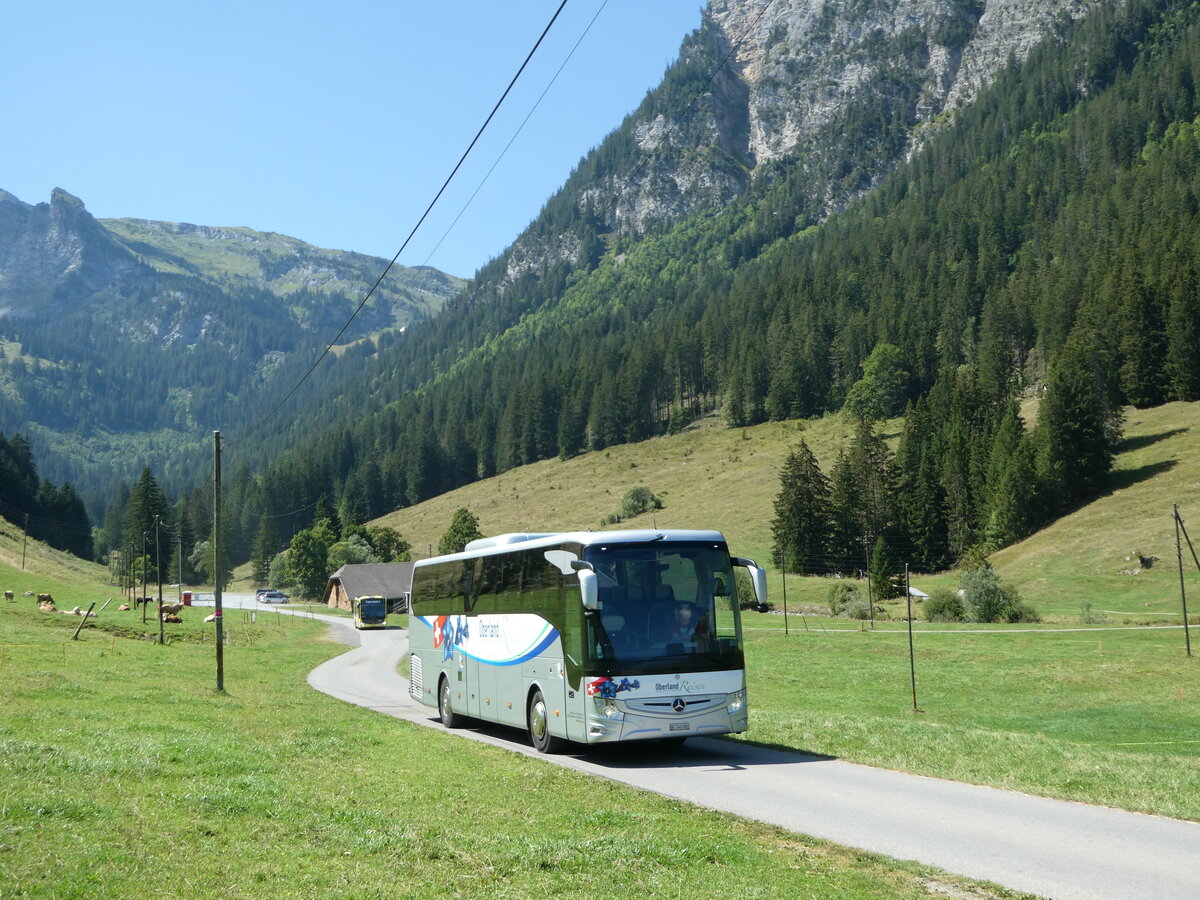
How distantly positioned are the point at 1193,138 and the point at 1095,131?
21.3 metres

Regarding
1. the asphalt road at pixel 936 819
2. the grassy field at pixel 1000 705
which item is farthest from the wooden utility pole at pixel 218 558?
the grassy field at pixel 1000 705

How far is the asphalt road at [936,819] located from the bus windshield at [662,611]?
1825 millimetres

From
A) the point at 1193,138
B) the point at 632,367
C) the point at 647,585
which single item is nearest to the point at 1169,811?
the point at 647,585

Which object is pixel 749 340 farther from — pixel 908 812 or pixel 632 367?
pixel 908 812

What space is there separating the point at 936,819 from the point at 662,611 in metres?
6.41

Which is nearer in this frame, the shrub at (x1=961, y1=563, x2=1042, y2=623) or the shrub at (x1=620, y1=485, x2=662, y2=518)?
the shrub at (x1=961, y1=563, x2=1042, y2=623)

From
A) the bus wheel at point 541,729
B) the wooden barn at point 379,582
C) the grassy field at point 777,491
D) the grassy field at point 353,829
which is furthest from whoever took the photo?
the wooden barn at point 379,582

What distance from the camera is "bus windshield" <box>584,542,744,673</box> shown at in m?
17.2

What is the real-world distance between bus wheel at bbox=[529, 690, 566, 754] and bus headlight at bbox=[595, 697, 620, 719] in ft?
6.92

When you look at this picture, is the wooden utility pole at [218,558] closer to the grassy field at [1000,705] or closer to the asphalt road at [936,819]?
the asphalt road at [936,819]

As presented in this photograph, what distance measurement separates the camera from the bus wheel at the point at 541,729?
18.8 metres

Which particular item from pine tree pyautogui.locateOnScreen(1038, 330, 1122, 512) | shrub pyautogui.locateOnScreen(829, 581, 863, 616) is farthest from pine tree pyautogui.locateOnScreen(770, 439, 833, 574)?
pine tree pyautogui.locateOnScreen(1038, 330, 1122, 512)

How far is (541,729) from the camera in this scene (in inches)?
752

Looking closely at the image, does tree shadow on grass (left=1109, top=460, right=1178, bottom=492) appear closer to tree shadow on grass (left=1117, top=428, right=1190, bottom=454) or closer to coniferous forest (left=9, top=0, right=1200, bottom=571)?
coniferous forest (left=9, top=0, right=1200, bottom=571)
